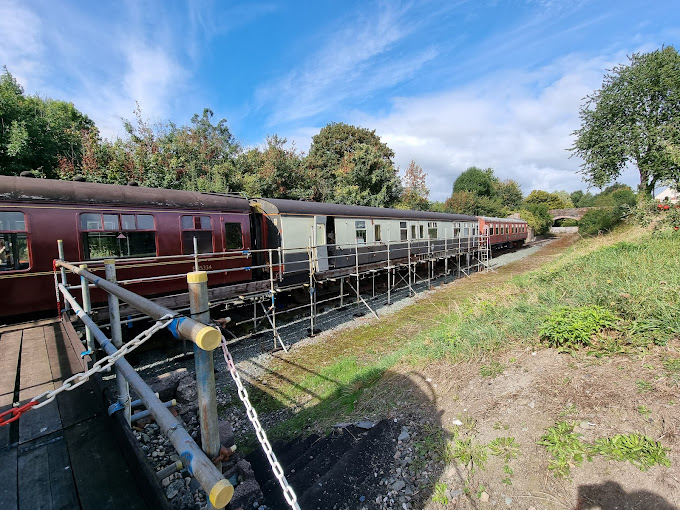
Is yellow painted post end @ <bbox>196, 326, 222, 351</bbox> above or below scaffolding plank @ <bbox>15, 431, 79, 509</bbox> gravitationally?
above

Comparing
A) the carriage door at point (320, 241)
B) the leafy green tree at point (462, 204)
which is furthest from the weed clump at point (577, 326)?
the leafy green tree at point (462, 204)

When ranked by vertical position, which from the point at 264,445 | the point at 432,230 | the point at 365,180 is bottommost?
the point at 264,445

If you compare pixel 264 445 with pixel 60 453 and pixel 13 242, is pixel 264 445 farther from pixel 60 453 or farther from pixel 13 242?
pixel 13 242

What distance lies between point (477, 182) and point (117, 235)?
6032 centimetres

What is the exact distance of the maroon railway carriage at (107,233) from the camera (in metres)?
5.59

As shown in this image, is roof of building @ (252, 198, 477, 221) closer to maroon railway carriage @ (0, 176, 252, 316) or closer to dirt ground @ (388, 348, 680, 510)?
maroon railway carriage @ (0, 176, 252, 316)

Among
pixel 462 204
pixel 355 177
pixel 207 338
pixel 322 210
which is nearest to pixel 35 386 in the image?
pixel 207 338

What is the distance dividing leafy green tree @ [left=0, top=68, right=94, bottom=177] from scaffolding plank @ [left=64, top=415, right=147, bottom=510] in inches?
706

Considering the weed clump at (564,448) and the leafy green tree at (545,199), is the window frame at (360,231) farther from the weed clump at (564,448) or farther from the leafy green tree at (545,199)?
the leafy green tree at (545,199)

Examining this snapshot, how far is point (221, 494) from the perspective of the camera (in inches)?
39.4

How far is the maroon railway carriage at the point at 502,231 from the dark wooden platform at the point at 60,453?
25695 mm

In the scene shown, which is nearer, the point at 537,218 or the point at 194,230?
the point at 194,230

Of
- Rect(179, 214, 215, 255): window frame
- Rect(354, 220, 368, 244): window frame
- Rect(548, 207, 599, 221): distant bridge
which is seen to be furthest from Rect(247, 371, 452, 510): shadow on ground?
Rect(548, 207, 599, 221): distant bridge

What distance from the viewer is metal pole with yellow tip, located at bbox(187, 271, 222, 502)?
1.30m
